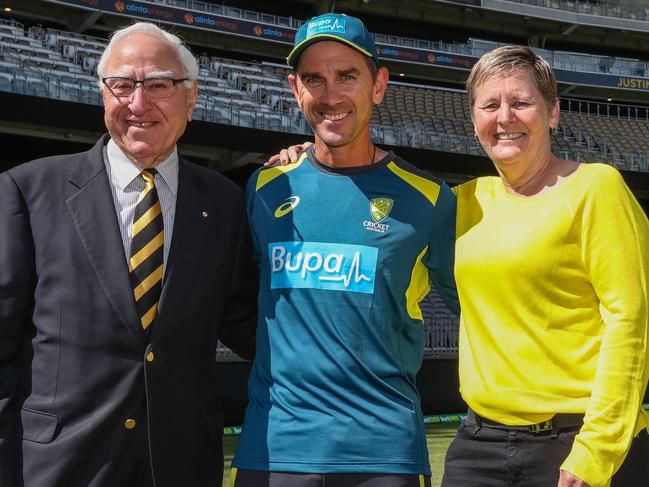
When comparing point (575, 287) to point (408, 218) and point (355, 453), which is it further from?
point (355, 453)

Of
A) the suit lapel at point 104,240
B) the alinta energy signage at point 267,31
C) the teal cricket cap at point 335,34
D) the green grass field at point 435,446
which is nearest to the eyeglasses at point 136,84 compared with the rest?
the suit lapel at point 104,240

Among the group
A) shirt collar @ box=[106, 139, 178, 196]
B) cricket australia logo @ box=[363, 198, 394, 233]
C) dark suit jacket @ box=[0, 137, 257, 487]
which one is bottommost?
dark suit jacket @ box=[0, 137, 257, 487]

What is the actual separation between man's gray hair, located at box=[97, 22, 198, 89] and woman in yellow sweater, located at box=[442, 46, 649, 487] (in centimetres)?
92

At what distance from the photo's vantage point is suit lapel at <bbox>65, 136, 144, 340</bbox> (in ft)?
7.33

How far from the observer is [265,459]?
2215 millimetres

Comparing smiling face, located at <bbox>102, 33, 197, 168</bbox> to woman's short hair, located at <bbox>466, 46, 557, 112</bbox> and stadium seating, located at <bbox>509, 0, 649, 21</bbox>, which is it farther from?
stadium seating, located at <bbox>509, 0, 649, 21</bbox>

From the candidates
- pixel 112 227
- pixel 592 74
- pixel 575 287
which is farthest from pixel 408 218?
pixel 592 74

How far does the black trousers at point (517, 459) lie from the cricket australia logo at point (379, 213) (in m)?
0.66

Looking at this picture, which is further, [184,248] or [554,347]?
[184,248]

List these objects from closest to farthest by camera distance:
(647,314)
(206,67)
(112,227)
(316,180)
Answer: (647,314) → (112,227) → (316,180) → (206,67)

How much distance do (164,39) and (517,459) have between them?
1683mm

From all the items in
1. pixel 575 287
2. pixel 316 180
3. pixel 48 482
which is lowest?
pixel 48 482

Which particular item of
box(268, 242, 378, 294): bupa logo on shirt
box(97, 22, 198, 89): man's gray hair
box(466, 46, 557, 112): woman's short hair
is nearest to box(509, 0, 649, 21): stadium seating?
box(466, 46, 557, 112): woman's short hair

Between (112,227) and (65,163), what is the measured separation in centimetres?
29
